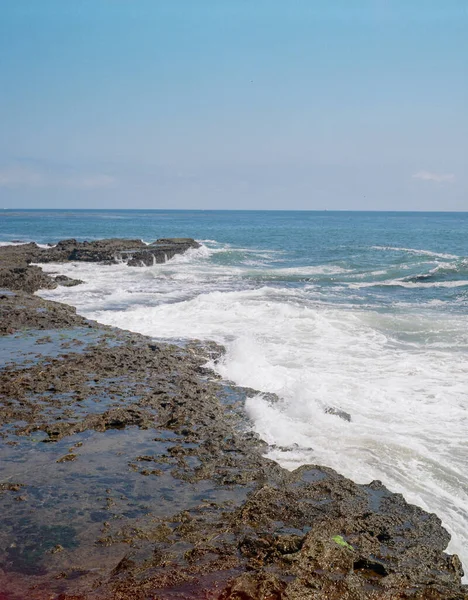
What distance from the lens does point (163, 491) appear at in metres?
6.37

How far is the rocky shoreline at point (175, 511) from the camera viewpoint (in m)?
4.64

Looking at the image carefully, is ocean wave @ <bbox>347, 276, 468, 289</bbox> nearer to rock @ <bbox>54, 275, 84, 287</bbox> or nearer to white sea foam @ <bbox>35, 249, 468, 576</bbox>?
white sea foam @ <bbox>35, 249, 468, 576</bbox>

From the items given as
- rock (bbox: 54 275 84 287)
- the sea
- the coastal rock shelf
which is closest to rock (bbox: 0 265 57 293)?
the coastal rock shelf

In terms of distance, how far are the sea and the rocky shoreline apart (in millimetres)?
875

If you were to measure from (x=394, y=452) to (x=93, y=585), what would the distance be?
5.13m

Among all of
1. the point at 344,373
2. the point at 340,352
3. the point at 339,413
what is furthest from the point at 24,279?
the point at 339,413

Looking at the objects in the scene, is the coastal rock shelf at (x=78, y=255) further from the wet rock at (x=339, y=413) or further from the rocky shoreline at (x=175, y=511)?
the wet rock at (x=339, y=413)

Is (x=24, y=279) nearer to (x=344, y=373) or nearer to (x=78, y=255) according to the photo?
(x=78, y=255)

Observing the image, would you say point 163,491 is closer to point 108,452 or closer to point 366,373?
point 108,452

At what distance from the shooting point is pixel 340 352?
14.6 m

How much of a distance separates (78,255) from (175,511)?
105 ft

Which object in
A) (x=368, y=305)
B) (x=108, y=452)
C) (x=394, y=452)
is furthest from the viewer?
(x=368, y=305)

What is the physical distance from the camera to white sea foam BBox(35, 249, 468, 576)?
783cm

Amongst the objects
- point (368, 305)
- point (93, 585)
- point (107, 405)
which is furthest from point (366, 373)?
point (368, 305)
